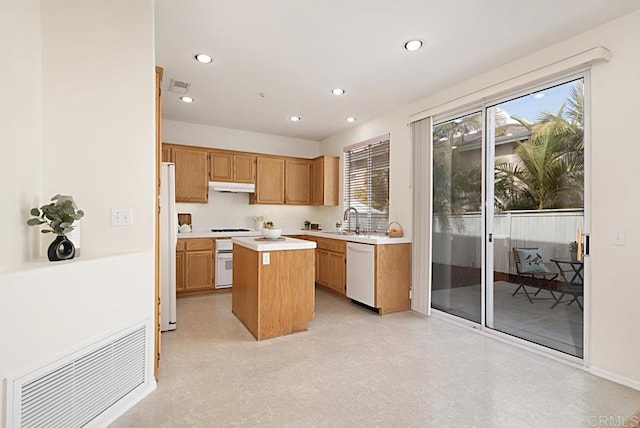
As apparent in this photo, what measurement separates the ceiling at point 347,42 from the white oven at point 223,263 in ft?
7.11

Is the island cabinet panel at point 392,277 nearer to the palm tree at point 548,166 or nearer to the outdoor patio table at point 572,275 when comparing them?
the palm tree at point 548,166

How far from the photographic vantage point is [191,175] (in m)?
5.22

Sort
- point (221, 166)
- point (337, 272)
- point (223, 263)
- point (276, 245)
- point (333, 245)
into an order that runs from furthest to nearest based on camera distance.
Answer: point (221, 166) < point (223, 263) < point (333, 245) < point (337, 272) < point (276, 245)

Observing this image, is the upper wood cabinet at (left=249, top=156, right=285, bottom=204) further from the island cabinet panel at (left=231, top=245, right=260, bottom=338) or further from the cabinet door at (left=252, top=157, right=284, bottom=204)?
the island cabinet panel at (left=231, top=245, right=260, bottom=338)

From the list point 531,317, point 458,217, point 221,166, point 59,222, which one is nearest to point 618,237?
point 531,317

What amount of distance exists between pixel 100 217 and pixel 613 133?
3.81 m

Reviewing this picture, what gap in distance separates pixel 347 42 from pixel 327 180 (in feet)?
10.4

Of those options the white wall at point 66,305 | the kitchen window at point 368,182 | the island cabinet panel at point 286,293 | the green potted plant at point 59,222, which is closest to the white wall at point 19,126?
the green potted plant at point 59,222

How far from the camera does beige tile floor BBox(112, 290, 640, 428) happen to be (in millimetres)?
1968

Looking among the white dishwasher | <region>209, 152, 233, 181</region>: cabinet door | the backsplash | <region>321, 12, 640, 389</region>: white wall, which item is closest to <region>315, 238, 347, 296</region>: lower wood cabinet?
the white dishwasher

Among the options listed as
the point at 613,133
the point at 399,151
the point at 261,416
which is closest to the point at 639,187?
the point at 613,133

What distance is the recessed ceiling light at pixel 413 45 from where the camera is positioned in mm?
2799

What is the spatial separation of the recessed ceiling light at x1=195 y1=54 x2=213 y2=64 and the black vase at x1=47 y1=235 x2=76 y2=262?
210 cm

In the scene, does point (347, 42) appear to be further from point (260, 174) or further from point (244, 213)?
point (244, 213)
